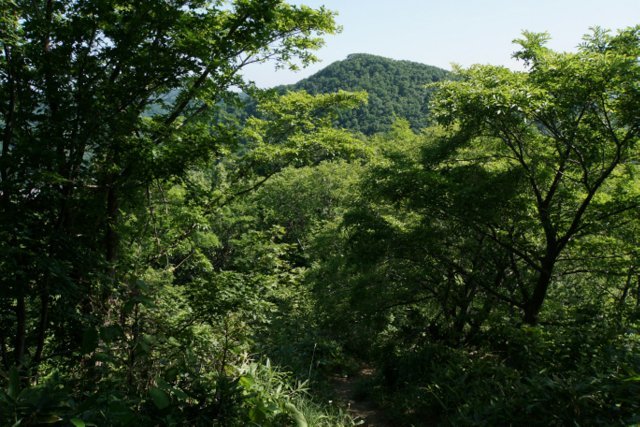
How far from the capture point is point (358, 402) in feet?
25.9

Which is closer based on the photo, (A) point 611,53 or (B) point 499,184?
(A) point 611,53

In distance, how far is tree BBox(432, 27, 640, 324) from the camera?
502cm

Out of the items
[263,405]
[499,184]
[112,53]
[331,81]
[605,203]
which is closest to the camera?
[112,53]

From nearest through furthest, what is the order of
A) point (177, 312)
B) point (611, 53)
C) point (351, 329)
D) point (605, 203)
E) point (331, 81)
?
point (177, 312) < point (611, 53) < point (605, 203) < point (351, 329) < point (331, 81)

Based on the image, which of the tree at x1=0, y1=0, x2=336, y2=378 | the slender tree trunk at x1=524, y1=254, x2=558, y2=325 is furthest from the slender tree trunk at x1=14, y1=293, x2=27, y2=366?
the slender tree trunk at x1=524, y1=254, x2=558, y2=325

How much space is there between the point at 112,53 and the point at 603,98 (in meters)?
5.53

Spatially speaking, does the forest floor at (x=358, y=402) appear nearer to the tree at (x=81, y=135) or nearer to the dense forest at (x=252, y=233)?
the dense forest at (x=252, y=233)

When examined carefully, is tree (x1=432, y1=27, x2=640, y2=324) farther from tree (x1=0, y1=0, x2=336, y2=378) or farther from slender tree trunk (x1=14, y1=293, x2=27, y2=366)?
slender tree trunk (x1=14, y1=293, x2=27, y2=366)

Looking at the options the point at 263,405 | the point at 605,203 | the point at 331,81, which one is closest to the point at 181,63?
the point at 263,405

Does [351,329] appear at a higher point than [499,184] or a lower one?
lower

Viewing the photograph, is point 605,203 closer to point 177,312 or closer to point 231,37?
point 231,37

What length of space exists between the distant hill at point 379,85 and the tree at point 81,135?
154 ft

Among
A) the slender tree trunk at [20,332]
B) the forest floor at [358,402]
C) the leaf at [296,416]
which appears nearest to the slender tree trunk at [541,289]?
the forest floor at [358,402]

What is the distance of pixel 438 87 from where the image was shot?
641 cm
